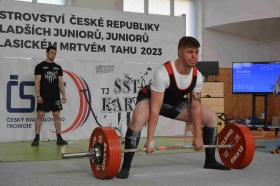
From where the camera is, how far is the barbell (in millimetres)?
3291

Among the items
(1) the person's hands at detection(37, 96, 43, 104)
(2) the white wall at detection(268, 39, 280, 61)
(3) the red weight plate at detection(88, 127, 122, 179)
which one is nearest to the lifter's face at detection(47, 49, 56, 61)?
(1) the person's hands at detection(37, 96, 43, 104)

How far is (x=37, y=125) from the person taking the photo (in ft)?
20.6

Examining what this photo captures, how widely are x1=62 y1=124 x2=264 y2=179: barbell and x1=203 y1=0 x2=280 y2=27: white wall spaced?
6.24m

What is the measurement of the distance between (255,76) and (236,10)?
211cm

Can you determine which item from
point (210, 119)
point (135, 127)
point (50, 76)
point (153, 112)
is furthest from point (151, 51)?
point (153, 112)

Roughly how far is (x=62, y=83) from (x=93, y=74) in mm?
753

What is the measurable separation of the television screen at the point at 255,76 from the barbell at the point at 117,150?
4.80 m

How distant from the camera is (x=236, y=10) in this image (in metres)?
10.1

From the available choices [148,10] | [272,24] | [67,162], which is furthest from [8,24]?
[272,24]

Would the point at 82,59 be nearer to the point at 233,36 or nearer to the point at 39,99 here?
the point at 39,99

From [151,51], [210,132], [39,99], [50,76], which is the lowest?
[210,132]

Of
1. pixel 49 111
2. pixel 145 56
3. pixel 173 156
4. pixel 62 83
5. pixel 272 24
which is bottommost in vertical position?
pixel 173 156

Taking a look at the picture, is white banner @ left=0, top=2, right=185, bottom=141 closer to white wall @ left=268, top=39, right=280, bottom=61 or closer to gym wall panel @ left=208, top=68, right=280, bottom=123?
gym wall panel @ left=208, top=68, right=280, bottom=123

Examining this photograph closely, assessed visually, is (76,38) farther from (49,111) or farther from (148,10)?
(148,10)
